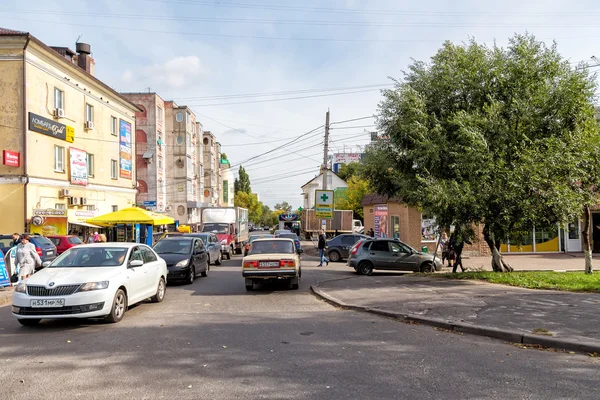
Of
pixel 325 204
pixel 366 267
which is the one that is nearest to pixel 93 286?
pixel 366 267

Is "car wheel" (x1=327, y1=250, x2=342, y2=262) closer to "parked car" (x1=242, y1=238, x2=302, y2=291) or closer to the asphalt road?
"parked car" (x1=242, y1=238, x2=302, y2=291)

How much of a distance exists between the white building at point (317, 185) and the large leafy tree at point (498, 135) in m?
66.2

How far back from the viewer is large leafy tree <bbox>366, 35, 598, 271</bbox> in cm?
1286

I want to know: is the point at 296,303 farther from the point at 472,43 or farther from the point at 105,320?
the point at 472,43

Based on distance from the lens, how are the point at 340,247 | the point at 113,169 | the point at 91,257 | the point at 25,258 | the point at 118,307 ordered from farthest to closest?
the point at 113,169, the point at 340,247, the point at 25,258, the point at 91,257, the point at 118,307

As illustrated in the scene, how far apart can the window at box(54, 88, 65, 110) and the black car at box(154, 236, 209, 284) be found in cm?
1587

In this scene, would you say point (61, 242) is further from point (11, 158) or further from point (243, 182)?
point (243, 182)

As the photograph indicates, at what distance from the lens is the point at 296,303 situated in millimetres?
11781

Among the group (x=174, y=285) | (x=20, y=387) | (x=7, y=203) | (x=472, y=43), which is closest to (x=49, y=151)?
(x=7, y=203)

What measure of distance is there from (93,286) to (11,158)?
1956 centimetres

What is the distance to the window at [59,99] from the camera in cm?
2789

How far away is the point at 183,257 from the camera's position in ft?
51.7

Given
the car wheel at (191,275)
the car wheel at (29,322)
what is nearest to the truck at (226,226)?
the car wheel at (191,275)

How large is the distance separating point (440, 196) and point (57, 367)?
32.1ft
